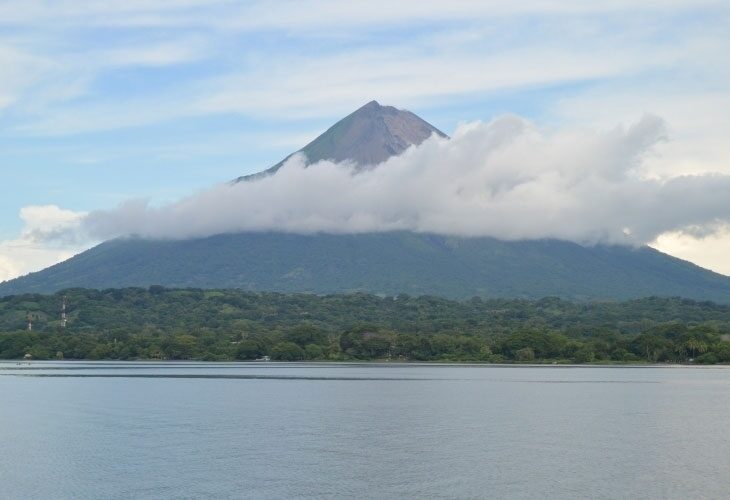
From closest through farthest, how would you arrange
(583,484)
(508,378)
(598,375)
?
1. (583,484)
2. (508,378)
3. (598,375)

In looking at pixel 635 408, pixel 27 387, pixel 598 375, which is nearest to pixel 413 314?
pixel 598 375

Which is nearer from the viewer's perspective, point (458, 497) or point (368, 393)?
point (458, 497)

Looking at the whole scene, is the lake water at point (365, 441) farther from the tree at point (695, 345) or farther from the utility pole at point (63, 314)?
the utility pole at point (63, 314)

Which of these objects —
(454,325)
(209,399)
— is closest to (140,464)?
(209,399)

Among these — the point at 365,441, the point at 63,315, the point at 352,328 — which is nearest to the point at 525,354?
the point at 352,328

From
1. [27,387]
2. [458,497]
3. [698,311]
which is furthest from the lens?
[698,311]

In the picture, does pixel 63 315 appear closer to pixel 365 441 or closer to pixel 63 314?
pixel 63 314

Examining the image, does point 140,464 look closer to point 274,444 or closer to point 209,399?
point 274,444

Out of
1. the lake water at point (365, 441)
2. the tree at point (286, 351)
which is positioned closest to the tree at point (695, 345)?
the lake water at point (365, 441)
